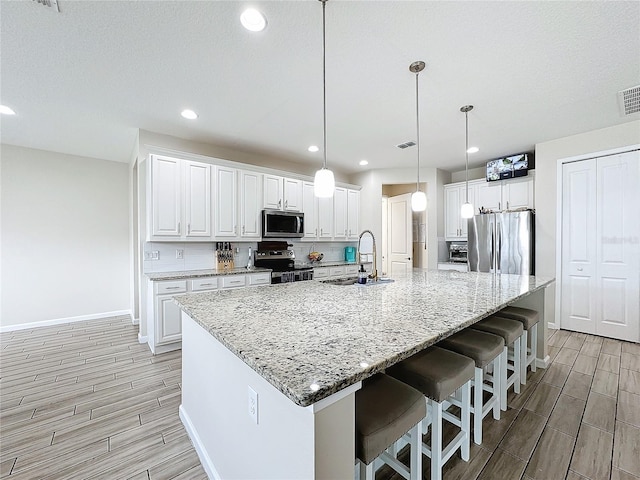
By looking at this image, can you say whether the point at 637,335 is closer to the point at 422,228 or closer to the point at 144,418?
the point at 422,228

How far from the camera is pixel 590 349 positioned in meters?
3.16

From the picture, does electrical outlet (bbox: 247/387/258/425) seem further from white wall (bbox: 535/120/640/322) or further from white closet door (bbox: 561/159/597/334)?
white closet door (bbox: 561/159/597/334)

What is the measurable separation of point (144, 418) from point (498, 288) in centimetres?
279

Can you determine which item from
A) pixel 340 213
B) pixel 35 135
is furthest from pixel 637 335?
pixel 35 135

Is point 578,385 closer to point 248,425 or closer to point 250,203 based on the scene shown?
point 248,425

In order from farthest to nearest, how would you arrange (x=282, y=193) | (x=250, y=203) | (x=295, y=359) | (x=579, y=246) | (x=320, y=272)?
1. (x=320, y=272)
2. (x=282, y=193)
3. (x=250, y=203)
4. (x=579, y=246)
5. (x=295, y=359)

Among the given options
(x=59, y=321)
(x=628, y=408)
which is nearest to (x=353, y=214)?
(x=628, y=408)

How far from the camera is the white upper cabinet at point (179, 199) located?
129 inches

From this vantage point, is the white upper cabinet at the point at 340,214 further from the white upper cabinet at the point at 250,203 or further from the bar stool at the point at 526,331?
the bar stool at the point at 526,331

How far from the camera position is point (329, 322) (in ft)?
4.15

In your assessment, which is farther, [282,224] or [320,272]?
[320,272]

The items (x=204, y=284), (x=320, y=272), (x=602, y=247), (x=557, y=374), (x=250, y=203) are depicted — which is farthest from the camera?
(x=320, y=272)

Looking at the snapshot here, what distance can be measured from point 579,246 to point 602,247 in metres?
0.22

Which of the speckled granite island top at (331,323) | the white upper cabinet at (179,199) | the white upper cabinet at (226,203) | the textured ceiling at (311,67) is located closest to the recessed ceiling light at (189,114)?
the textured ceiling at (311,67)
